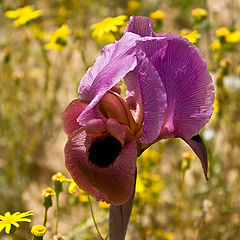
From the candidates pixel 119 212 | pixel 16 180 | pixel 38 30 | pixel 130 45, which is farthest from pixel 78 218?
pixel 130 45

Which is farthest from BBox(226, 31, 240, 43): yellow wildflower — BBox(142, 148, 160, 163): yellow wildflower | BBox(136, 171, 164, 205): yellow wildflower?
BBox(136, 171, 164, 205): yellow wildflower

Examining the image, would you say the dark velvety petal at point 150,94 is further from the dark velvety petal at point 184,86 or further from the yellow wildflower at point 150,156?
the yellow wildflower at point 150,156

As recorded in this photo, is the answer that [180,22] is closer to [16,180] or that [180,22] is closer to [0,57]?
[0,57]

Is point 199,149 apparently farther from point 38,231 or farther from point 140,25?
point 38,231

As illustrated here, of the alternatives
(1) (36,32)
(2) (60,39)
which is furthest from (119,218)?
(1) (36,32)

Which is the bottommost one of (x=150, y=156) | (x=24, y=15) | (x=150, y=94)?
(x=150, y=156)

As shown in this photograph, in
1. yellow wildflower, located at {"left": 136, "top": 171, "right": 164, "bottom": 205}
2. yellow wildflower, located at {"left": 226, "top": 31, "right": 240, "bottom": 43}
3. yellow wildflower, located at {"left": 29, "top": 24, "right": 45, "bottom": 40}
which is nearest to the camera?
yellow wildflower, located at {"left": 136, "top": 171, "right": 164, "bottom": 205}

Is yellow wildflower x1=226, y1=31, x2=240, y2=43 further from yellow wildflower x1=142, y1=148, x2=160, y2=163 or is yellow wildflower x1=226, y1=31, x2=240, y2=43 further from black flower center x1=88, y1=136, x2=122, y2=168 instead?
black flower center x1=88, y1=136, x2=122, y2=168
